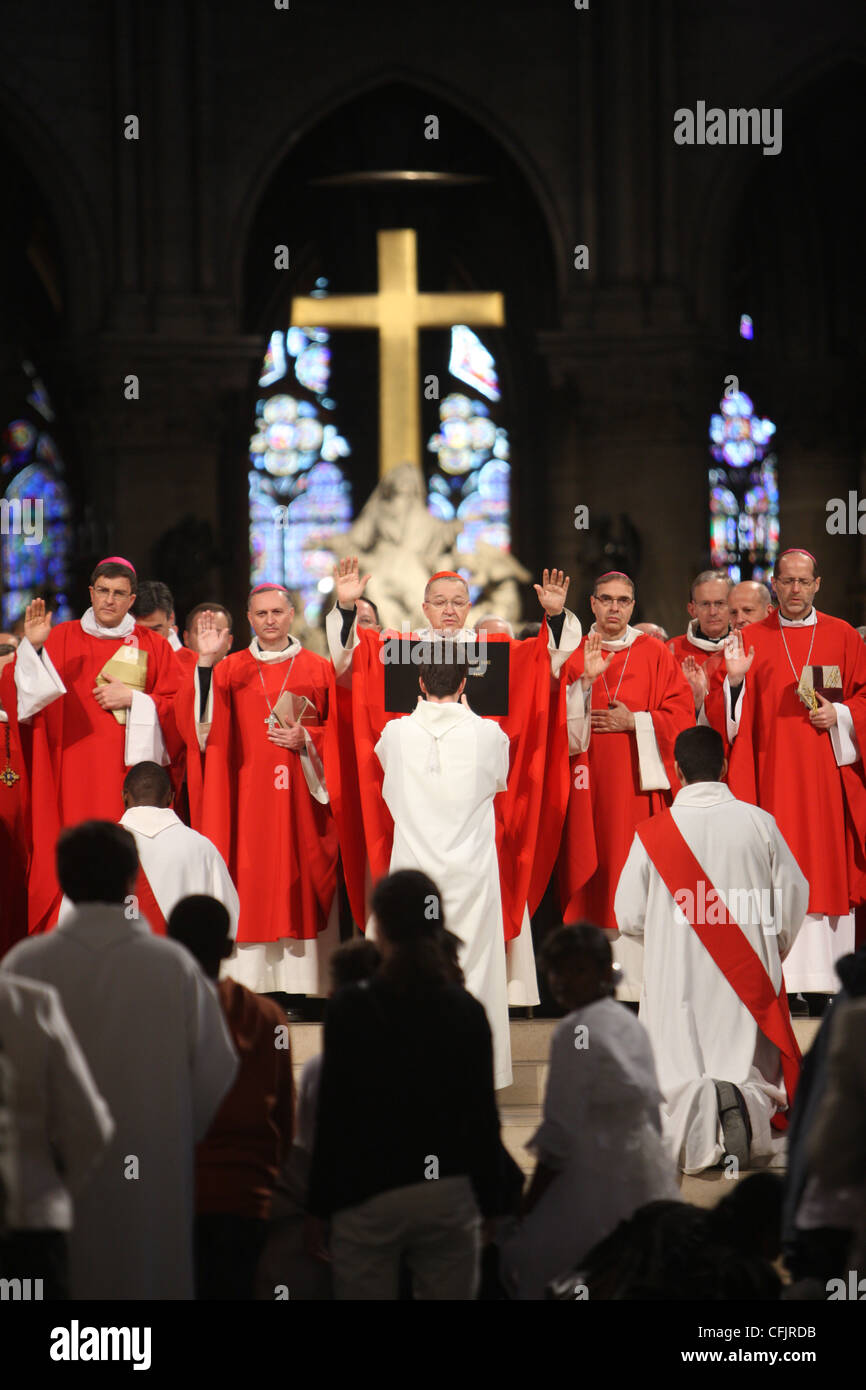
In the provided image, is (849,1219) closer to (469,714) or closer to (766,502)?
(469,714)

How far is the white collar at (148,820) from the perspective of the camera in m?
6.64

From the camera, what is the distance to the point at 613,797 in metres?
8.27

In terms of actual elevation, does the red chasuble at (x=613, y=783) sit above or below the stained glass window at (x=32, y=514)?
below

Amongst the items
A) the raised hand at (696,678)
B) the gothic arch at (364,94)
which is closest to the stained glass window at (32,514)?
the gothic arch at (364,94)

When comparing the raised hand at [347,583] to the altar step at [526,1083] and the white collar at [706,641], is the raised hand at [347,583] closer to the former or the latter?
the altar step at [526,1083]

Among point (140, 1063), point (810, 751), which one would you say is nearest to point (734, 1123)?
point (810, 751)

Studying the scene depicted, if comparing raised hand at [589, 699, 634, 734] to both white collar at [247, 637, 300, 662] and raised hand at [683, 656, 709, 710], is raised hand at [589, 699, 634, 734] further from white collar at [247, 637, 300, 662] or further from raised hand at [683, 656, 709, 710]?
white collar at [247, 637, 300, 662]

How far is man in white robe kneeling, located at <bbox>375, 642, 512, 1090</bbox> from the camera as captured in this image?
22.7 ft

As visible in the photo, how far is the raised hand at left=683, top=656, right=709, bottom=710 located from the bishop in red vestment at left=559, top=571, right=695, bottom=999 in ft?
0.61

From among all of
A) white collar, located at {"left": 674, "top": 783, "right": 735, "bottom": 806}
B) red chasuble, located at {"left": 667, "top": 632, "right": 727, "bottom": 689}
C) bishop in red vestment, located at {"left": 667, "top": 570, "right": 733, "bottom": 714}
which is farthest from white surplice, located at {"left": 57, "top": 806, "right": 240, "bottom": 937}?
bishop in red vestment, located at {"left": 667, "top": 570, "right": 733, "bottom": 714}

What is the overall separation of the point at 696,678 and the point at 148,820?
2.90 m

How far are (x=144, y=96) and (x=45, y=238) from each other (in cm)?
254

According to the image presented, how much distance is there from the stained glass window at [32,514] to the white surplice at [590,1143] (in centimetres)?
1310
